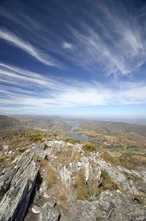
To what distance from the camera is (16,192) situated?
7930 millimetres

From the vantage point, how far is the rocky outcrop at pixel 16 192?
6714mm

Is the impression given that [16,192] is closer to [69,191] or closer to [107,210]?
[69,191]

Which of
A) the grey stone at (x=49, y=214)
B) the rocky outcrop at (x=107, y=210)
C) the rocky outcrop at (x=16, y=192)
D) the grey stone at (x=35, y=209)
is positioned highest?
the rocky outcrop at (x=16, y=192)

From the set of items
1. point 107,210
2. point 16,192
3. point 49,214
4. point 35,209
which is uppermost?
point 16,192

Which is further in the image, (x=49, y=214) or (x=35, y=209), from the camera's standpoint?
(x=35, y=209)

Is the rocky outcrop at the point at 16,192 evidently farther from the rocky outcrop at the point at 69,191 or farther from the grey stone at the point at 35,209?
the grey stone at the point at 35,209

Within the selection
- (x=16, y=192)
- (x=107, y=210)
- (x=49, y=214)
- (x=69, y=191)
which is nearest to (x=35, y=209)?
(x=49, y=214)

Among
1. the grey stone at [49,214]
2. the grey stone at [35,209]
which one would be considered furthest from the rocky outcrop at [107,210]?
the grey stone at [35,209]

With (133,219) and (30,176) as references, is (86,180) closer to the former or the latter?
(133,219)

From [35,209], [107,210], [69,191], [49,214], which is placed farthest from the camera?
[69,191]

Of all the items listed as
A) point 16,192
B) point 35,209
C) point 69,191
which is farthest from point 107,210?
point 16,192

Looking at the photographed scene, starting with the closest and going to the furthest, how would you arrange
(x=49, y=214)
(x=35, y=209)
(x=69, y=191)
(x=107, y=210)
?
1. (x=49, y=214)
2. (x=35, y=209)
3. (x=107, y=210)
4. (x=69, y=191)

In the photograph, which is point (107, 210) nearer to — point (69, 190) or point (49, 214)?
point (69, 190)

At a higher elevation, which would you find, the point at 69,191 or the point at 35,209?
the point at 35,209
